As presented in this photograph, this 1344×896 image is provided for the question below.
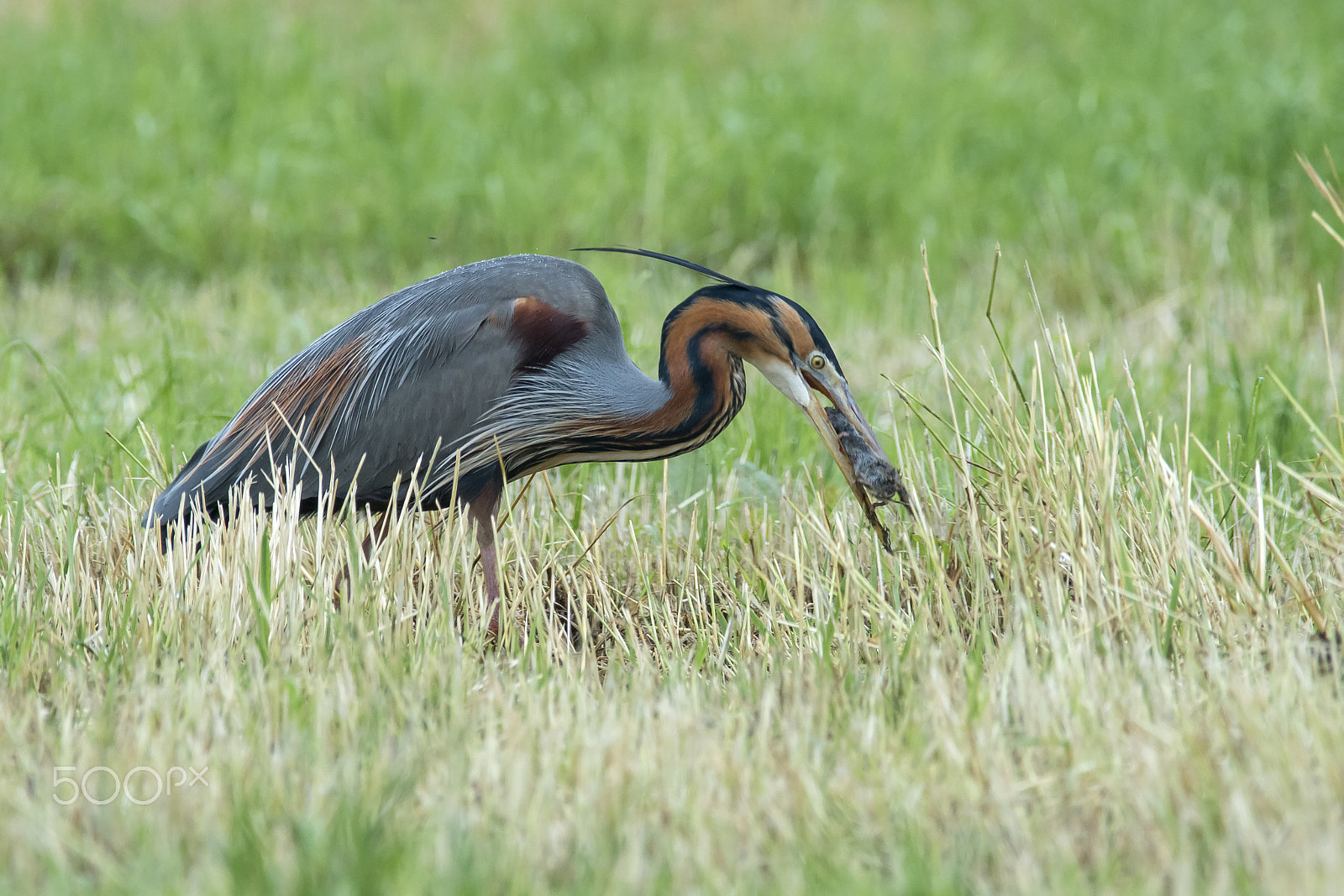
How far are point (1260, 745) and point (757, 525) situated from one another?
6.04ft

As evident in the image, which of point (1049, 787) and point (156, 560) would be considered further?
point (156, 560)

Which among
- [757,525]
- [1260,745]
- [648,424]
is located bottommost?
[1260,745]

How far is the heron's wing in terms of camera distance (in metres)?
3.86

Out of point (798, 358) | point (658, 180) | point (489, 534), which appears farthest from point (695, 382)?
point (658, 180)

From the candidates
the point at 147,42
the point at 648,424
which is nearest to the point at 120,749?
the point at 648,424

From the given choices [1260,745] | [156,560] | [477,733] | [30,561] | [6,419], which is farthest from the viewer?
[6,419]

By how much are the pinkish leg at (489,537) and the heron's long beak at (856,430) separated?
91 centimetres

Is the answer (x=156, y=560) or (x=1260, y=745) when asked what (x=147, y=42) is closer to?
(x=156, y=560)

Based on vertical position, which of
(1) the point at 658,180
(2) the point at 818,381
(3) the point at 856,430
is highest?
(1) the point at 658,180

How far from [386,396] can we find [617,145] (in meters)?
4.90

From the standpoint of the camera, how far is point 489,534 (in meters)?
3.88

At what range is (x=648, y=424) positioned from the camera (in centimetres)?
381

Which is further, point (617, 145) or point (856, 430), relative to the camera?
point (617, 145)

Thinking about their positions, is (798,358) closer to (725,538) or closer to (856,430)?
(856,430)
